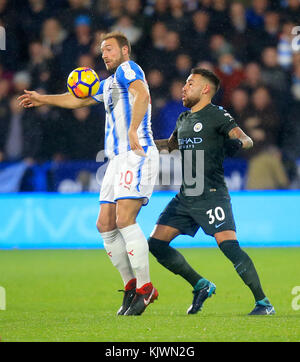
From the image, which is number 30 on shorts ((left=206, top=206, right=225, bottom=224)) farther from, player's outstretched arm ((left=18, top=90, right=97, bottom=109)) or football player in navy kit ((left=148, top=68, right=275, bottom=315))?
player's outstretched arm ((left=18, top=90, right=97, bottom=109))

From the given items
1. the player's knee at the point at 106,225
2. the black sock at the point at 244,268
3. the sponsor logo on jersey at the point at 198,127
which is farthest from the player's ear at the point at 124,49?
the black sock at the point at 244,268

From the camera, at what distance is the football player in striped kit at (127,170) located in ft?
17.9

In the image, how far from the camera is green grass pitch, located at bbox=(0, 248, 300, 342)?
4.49 metres

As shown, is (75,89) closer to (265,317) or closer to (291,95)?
(265,317)

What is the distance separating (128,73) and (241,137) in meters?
0.87

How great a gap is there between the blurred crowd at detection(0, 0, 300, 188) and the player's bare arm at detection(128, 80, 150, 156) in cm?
509

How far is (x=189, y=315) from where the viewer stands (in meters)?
5.42

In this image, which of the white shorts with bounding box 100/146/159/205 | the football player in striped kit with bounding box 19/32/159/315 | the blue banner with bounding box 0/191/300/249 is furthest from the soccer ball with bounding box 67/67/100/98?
the blue banner with bounding box 0/191/300/249

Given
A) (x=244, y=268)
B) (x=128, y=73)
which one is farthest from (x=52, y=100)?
(x=244, y=268)

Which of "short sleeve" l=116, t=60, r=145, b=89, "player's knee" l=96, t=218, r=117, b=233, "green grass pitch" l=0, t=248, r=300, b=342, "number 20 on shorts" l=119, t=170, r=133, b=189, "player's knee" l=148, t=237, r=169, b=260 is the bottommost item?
"green grass pitch" l=0, t=248, r=300, b=342

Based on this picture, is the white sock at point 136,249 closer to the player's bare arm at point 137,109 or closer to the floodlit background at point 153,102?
the player's bare arm at point 137,109

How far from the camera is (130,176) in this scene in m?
5.46

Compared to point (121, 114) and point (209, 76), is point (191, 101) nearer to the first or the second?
point (209, 76)
